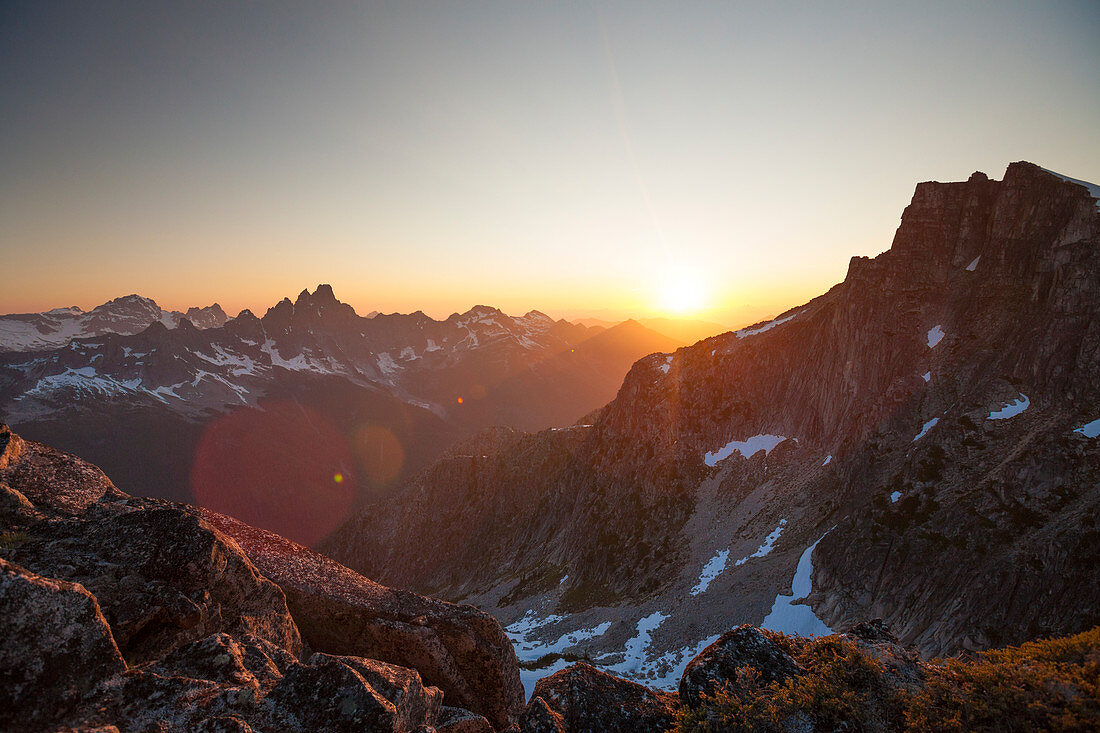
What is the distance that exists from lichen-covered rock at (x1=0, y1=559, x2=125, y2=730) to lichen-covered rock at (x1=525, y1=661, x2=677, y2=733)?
889 centimetres

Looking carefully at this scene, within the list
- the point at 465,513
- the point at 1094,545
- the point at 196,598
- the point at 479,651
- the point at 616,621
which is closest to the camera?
the point at 196,598

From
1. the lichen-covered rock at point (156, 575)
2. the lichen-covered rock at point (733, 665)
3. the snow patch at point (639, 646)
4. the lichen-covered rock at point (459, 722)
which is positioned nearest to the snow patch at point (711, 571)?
the snow patch at point (639, 646)

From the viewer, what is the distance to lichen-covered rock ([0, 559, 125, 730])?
7.92 meters

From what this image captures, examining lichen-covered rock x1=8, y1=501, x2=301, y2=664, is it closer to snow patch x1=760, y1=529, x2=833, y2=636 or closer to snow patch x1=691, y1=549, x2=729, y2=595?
snow patch x1=760, y1=529, x2=833, y2=636

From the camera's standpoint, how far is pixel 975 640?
38.9m

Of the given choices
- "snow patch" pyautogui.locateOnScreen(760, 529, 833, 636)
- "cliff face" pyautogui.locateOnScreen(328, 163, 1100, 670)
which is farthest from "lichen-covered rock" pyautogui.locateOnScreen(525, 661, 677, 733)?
"snow patch" pyautogui.locateOnScreen(760, 529, 833, 636)

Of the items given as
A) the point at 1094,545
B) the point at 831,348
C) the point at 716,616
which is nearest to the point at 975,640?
the point at 1094,545

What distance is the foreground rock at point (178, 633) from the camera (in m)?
8.53

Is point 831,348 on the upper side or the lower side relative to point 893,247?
lower

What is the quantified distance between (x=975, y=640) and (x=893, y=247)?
6359cm

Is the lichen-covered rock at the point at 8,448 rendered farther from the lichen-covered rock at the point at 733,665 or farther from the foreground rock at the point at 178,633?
the lichen-covered rock at the point at 733,665

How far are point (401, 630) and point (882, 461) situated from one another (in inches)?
2695

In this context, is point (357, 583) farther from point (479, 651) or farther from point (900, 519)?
point (900, 519)

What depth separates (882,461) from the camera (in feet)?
211
